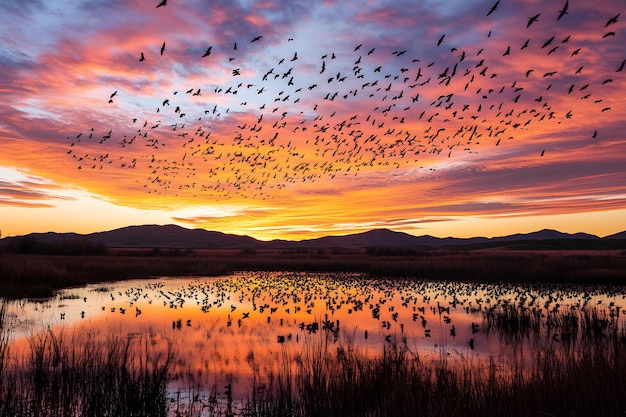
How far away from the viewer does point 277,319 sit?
2188cm

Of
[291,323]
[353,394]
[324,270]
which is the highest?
[324,270]

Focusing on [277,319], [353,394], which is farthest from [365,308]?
[353,394]

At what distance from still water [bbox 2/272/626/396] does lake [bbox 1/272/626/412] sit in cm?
5

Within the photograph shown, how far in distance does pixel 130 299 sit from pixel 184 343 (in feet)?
45.6

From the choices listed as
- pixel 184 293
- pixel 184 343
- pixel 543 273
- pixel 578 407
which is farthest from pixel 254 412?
pixel 543 273

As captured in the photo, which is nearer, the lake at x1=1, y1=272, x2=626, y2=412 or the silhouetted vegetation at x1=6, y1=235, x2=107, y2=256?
the lake at x1=1, y1=272, x2=626, y2=412

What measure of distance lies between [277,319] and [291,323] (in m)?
1.28

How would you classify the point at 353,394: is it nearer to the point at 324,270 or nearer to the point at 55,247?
the point at 324,270

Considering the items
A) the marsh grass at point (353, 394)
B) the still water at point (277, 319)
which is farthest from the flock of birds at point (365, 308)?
the marsh grass at point (353, 394)

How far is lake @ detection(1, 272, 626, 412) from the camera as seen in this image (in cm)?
1392

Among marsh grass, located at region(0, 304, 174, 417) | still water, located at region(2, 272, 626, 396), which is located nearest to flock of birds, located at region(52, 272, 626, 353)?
still water, located at region(2, 272, 626, 396)

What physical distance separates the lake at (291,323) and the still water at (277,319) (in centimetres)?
5

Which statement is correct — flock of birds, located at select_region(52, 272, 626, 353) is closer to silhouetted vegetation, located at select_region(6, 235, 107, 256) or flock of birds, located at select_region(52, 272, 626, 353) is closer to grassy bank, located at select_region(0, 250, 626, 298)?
grassy bank, located at select_region(0, 250, 626, 298)

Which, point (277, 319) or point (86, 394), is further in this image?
point (277, 319)
